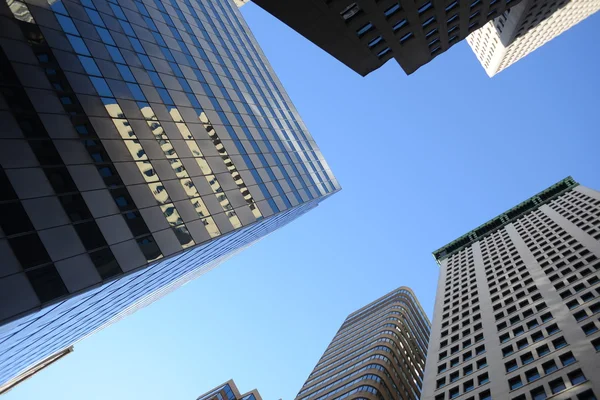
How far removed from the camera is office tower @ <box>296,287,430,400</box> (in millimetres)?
70625

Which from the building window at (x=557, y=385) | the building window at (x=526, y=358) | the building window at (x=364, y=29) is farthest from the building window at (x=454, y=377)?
A: the building window at (x=364, y=29)

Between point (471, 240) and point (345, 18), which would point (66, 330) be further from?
point (471, 240)

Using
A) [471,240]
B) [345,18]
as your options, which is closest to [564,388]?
[345,18]

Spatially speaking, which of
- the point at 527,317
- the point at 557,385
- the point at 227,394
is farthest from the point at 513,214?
the point at 557,385

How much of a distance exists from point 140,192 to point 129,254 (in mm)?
3991

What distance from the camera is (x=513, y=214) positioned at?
391ft

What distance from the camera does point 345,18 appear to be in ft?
104

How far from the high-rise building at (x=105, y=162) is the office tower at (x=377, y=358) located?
4574cm

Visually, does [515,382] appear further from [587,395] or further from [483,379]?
[587,395]

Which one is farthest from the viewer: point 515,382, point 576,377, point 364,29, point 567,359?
point 515,382

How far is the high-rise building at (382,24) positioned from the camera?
29.6 m

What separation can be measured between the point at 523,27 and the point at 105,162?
87881mm

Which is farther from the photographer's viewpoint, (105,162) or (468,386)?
(468,386)

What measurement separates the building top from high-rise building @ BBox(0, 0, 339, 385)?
94092mm
